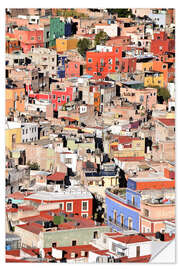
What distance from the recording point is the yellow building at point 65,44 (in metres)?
22.2

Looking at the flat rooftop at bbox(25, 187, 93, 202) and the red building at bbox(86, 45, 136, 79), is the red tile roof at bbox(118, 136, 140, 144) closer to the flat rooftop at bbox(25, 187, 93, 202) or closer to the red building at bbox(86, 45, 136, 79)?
the flat rooftop at bbox(25, 187, 93, 202)

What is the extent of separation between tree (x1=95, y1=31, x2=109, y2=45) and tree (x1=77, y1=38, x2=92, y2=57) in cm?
15

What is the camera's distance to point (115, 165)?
1514 centimetres

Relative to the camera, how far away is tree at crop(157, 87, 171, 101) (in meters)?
18.8

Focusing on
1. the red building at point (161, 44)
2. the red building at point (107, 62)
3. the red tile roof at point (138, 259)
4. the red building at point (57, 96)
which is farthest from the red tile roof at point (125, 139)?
the red building at point (161, 44)

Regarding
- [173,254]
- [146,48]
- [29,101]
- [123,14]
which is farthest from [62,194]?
[123,14]

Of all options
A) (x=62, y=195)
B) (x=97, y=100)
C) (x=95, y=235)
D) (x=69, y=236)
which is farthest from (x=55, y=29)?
(x=69, y=236)

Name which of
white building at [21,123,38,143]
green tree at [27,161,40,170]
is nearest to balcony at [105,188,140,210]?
green tree at [27,161,40,170]

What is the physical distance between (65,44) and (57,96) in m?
3.88

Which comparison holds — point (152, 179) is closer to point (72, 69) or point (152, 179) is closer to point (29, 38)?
point (72, 69)

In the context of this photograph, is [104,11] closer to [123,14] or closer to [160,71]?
[123,14]

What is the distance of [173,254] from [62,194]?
224 centimetres

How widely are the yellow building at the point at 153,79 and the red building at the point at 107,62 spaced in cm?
50

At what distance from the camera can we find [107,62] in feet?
→ 67.5
